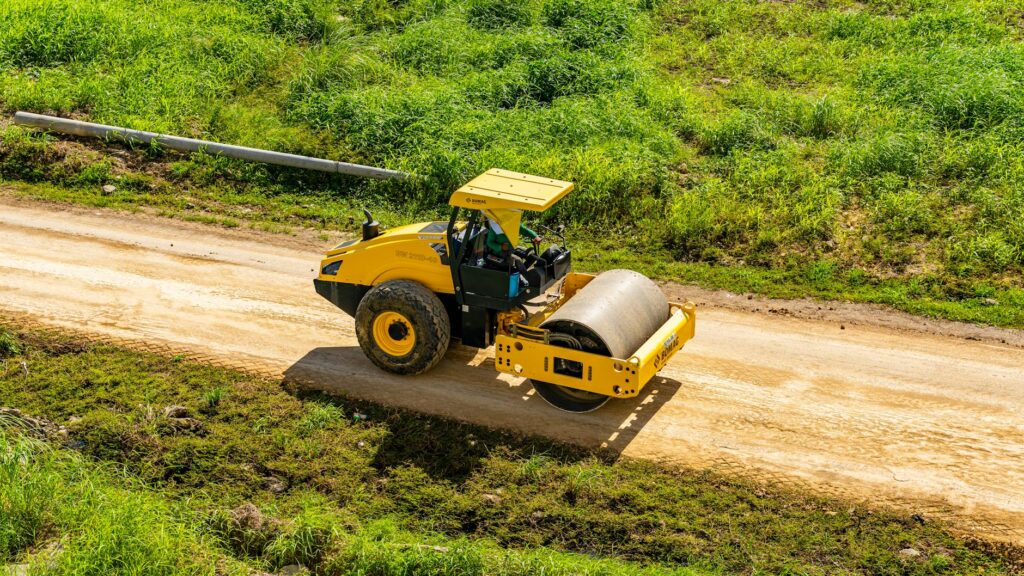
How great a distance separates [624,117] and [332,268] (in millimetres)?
8025

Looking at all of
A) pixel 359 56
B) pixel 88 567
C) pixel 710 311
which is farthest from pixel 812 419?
pixel 359 56

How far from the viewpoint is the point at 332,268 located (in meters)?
13.5

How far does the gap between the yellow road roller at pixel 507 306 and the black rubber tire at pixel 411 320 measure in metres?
0.01

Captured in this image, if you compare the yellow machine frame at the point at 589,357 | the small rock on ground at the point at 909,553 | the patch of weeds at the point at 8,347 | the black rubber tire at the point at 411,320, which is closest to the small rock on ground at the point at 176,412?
the black rubber tire at the point at 411,320

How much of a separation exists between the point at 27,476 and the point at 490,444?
4702mm

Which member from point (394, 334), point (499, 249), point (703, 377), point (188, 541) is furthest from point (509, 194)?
point (188, 541)

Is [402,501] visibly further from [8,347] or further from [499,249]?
[8,347]

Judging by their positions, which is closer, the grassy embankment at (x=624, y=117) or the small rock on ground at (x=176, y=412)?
the small rock on ground at (x=176, y=412)

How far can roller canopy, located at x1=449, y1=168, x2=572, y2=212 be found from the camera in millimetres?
12164

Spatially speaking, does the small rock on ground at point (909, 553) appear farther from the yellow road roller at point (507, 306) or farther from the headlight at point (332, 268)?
the headlight at point (332, 268)

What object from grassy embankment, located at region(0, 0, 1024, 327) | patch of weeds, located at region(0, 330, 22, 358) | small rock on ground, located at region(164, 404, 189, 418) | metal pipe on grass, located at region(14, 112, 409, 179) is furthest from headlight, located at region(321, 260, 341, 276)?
metal pipe on grass, located at region(14, 112, 409, 179)

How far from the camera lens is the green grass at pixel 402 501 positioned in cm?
1015

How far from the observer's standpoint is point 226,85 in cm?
2161

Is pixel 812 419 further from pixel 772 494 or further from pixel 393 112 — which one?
pixel 393 112
